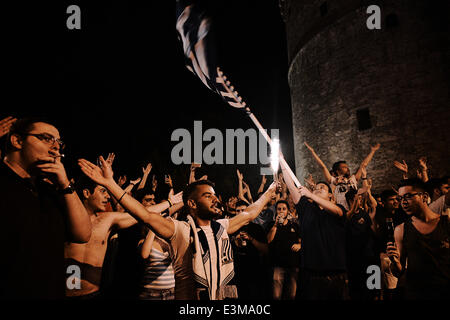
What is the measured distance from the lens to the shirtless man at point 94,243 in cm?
312

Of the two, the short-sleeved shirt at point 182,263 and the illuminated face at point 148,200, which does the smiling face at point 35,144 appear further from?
the illuminated face at point 148,200

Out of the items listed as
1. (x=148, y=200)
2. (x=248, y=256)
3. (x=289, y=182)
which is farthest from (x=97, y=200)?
(x=289, y=182)

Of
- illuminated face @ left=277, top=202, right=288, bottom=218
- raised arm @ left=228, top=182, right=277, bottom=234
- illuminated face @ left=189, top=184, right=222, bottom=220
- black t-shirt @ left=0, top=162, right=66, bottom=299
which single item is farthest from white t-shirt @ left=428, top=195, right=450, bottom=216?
black t-shirt @ left=0, top=162, right=66, bottom=299

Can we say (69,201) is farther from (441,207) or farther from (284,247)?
(441,207)

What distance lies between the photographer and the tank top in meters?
2.94

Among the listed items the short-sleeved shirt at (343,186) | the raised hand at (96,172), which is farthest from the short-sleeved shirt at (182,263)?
the short-sleeved shirt at (343,186)

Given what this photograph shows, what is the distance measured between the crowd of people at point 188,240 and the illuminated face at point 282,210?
0.06 feet

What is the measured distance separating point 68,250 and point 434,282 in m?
4.24

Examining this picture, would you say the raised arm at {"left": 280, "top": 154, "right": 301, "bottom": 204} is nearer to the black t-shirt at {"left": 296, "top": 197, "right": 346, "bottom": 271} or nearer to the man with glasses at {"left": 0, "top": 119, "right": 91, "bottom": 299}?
the black t-shirt at {"left": 296, "top": 197, "right": 346, "bottom": 271}

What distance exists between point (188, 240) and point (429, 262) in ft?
9.09

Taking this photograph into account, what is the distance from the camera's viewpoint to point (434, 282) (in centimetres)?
295

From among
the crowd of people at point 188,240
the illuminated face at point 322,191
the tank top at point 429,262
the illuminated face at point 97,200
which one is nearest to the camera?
the crowd of people at point 188,240

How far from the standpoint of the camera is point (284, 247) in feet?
15.6
